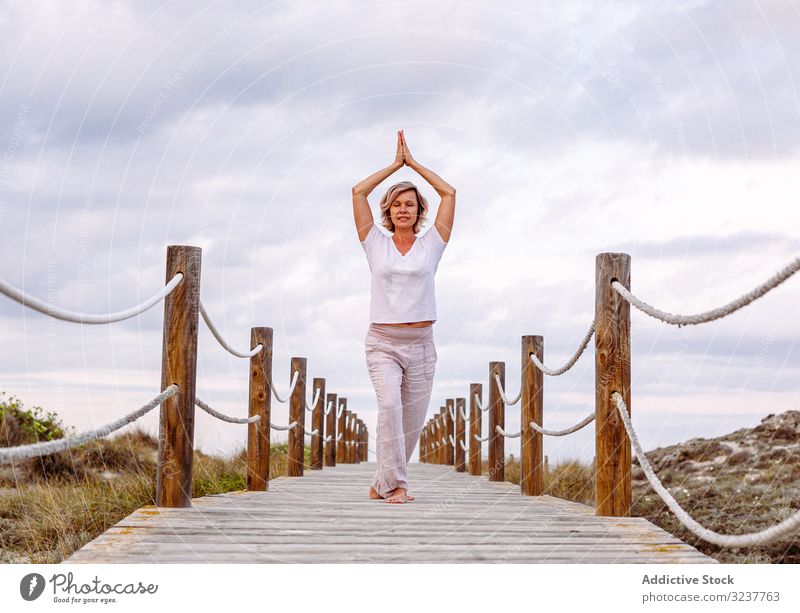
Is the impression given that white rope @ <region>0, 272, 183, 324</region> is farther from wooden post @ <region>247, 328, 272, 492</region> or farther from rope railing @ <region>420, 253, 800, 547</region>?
rope railing @ <region>420, 253, 800, 547</region>

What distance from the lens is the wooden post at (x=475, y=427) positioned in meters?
9.75

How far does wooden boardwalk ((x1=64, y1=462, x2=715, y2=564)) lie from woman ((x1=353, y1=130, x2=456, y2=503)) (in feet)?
1.69

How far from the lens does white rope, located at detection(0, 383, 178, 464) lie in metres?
2.69

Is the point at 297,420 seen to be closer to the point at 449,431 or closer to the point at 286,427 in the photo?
the point at 286,427

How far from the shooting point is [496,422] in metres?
8.26

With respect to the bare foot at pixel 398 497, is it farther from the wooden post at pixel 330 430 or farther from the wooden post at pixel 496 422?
the wooden post at pixel 330 430

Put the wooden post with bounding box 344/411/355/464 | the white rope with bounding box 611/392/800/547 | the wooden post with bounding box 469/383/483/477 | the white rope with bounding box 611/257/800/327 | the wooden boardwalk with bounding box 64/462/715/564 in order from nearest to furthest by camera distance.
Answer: the white rope with bounding box 611/392/800/547
the white rope with bounding box 611/257/800/327
the wooden boardwalk with bounding box 64/462/715/564
the wooden post with bounding box 469/383/483/477
the wooden post with bounding box 344/411/355/464

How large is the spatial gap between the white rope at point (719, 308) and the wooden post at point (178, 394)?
7.73ft

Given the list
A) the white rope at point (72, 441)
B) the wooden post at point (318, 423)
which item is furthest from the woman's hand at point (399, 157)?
the wooden post at point (318, 423)

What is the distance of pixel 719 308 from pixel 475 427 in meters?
6.93

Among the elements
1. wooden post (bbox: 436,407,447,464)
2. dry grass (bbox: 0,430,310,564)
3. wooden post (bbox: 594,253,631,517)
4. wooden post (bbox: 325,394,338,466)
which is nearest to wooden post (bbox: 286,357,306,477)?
dry grass (bbox: 0,430,310,564)

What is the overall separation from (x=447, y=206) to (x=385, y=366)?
3.79 ft
